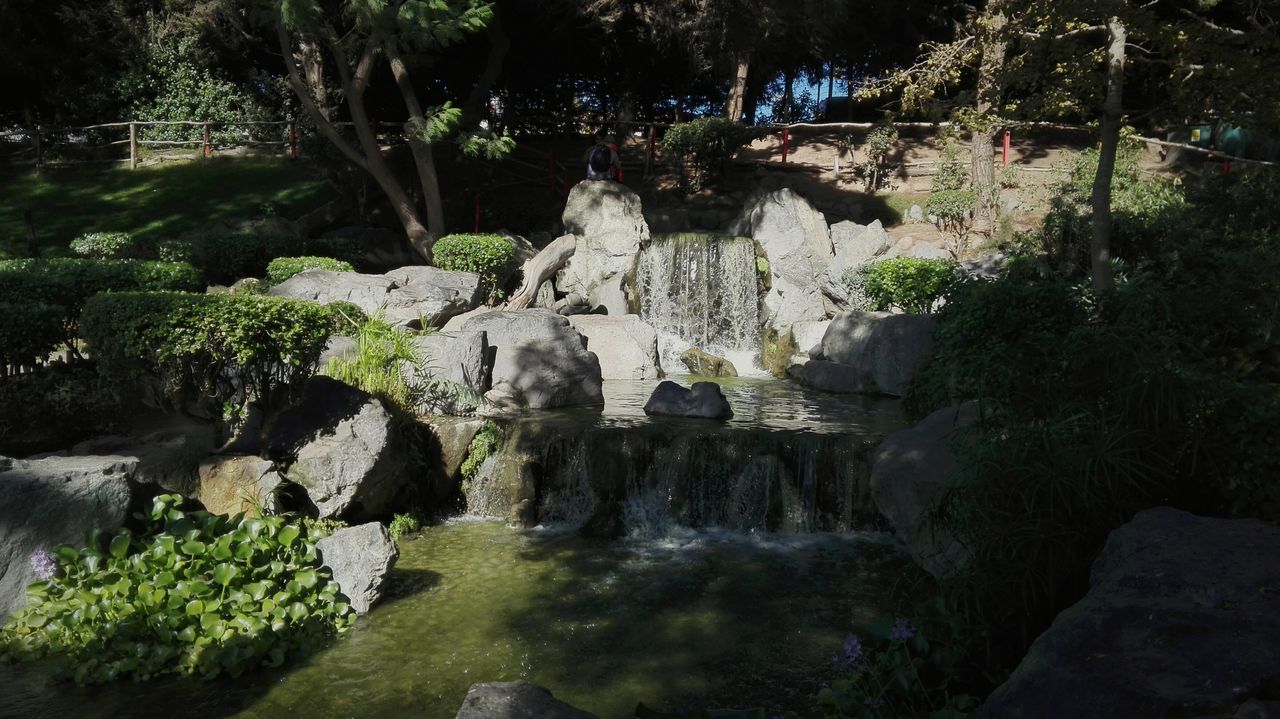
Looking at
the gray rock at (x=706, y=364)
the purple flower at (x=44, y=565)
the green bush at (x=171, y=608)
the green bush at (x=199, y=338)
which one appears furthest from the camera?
the gray rock at (x=706, y=364)

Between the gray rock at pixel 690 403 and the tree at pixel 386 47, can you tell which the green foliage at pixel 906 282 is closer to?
the gray rock at pixel 690 403

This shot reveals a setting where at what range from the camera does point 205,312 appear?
7.64 metres

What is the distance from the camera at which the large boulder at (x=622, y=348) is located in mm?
15021

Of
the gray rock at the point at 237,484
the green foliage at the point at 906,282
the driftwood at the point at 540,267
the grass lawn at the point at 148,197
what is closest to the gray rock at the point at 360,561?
the gray rock at the point at 237,484

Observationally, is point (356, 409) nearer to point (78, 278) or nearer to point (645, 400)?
point (645, 400)

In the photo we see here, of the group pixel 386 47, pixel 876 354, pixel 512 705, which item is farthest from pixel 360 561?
pixel 386 47

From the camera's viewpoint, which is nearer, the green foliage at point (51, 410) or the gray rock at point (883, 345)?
the green foliage at point (51, 410)

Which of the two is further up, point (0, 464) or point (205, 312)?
point (205, 312)

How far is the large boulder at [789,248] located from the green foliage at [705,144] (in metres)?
2.94

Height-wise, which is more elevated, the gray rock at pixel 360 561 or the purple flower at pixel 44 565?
the purple flower at pixel 44 565

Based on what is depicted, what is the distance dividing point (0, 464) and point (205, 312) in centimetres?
196

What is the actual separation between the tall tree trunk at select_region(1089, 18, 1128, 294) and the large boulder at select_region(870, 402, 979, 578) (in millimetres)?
4075

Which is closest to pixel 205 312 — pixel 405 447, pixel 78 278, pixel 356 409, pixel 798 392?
pixel 356 409

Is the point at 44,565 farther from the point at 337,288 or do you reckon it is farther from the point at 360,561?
the point at 337,288
